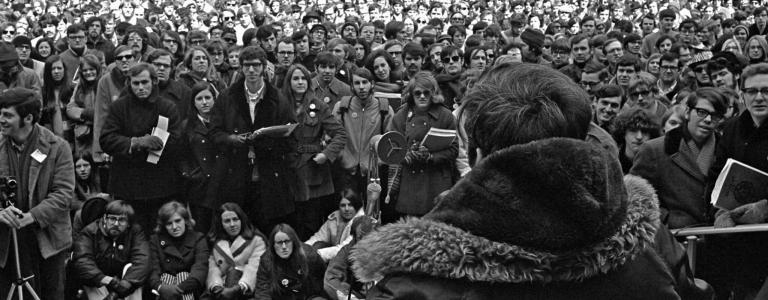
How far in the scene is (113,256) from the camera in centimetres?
856

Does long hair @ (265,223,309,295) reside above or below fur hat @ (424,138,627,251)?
below

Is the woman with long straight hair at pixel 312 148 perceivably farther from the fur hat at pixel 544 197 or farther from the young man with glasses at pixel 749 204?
the fur hat at pixel 544 197

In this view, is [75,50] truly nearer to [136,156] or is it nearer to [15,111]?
[136,156]

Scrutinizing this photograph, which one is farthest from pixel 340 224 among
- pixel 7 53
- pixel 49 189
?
pixel 7 53

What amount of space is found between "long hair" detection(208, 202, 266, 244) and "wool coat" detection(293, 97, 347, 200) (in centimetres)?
78

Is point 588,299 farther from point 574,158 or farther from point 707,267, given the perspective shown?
point 707,267

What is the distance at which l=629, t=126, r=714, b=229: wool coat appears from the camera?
646 centimetres

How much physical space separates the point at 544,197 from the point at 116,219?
6.65 m

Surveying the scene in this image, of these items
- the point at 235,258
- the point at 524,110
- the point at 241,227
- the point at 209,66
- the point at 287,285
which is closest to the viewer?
the point at 524,110

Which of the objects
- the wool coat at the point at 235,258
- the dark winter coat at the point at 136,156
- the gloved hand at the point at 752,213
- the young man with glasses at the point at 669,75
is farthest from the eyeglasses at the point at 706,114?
the young man with glasses at the point at 669,75

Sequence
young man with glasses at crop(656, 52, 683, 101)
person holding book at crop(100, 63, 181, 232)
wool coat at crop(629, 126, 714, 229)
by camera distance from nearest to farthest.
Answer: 1. wool coat at crop(629, 126, 714, 229)
2. person holding book at crop(100, 63, 181, 232)
3. young man with glasses at crop(656, 52, 683, 101)

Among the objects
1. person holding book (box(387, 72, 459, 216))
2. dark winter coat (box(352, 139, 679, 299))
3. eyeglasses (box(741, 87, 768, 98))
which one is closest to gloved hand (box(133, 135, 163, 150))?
person holding book (box(387, 72, 459, 216))

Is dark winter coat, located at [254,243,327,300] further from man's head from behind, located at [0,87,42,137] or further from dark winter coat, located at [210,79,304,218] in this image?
man's head from behind, located at [0,87,42,137]

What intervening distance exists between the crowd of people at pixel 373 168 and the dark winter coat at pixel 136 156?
2 centimetres
